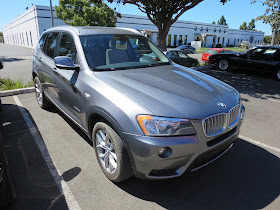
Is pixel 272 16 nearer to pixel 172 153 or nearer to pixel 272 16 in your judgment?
pixel 272 16

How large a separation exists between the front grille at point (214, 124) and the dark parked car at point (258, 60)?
917 centimetres

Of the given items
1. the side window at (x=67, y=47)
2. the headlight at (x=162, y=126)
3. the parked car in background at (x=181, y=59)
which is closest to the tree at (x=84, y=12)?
the parked car in background at (x=181, y=59)

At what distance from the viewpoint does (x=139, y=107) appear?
213 centimetres

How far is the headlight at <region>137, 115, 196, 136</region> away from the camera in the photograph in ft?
6.71

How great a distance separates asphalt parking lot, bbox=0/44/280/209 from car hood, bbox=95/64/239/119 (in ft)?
3.34

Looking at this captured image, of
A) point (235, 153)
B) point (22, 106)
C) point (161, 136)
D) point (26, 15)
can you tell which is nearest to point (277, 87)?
point (235, 153)

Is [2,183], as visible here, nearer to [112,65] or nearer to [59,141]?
[59,141]

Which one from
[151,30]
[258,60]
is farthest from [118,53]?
[151,30]

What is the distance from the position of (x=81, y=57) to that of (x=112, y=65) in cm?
46

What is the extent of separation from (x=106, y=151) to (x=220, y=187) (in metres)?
1.51

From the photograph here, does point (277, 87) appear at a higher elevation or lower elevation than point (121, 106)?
lower

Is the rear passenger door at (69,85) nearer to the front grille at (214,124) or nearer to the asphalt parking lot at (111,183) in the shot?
the asphalt parking lot at (111,183)

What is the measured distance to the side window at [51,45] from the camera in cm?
399

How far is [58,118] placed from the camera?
453cm
